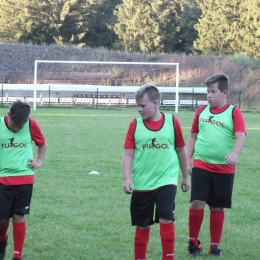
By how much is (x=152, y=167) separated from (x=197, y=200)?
1.02m

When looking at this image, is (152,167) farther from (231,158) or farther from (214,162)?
(214,162)

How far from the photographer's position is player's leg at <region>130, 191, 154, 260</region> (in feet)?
18.5

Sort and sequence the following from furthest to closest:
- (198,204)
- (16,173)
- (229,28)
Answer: (229,28)
(198,204)
(16,173)

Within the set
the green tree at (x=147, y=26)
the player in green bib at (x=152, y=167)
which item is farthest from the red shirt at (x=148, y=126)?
the green tree at (x=147, y=26)

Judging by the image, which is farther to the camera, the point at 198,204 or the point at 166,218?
the point at 198,204

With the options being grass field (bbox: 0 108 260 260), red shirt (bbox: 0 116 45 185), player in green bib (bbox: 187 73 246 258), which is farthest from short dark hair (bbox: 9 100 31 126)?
player in green bib (bbox: 187 73 246 258)

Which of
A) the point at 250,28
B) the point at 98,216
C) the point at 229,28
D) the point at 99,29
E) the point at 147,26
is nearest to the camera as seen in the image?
the point at 98,216

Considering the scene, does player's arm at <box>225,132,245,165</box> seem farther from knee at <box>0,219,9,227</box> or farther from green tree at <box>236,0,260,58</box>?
green tree at <box>236,0,260,58</box>

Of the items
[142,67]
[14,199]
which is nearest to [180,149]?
[14,199]

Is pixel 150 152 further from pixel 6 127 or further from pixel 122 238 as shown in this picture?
pixel 122 238

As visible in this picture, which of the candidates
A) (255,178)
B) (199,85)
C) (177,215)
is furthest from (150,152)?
(199,85)

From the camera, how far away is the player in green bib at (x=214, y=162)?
638 centimetres

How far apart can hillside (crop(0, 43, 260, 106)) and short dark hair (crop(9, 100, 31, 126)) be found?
40.8 meters

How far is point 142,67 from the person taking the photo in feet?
165
